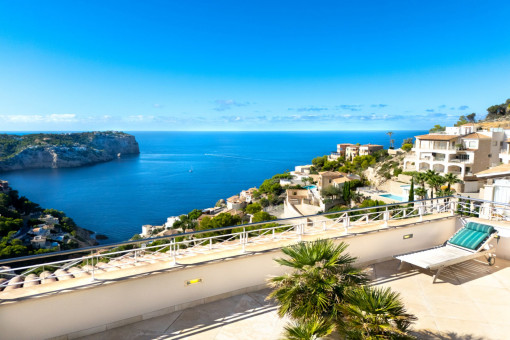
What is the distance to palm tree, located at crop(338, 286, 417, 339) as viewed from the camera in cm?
269

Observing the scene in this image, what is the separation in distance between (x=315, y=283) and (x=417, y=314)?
1.93 metres

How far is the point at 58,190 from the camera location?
9012 cm

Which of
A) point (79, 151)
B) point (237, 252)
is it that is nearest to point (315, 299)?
point (237, 252)

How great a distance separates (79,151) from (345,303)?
511ft

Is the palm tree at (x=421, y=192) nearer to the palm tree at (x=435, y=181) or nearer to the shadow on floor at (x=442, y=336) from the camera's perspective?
the palm tree at (x=435, y=181)

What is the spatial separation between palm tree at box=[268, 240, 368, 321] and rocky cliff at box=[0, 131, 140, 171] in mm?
145956

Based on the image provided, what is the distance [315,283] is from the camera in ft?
10.4

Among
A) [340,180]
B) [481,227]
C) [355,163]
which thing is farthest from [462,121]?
[481,227]

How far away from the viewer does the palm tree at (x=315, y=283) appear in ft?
10.0

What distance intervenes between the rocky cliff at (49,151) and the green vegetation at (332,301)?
146 meters

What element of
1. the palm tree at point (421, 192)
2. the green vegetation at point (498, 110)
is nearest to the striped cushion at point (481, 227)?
the palm tree at point (421, 192)

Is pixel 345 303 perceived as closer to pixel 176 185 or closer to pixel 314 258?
pixel 314 258

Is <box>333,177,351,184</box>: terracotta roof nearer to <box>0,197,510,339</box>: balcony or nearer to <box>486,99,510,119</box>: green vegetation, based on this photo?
<box>0,197,510,339</box>: balcony

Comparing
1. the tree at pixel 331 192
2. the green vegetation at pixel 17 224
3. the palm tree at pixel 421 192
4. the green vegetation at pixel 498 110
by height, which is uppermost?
the green vegetation at pixel 498 110
